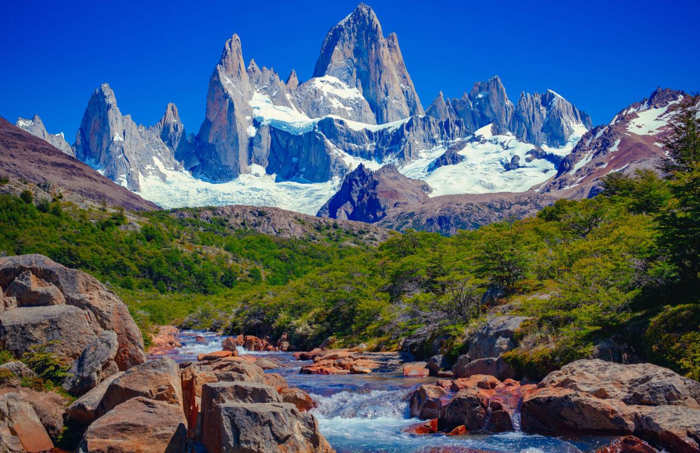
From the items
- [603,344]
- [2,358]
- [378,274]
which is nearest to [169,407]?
[2,358]

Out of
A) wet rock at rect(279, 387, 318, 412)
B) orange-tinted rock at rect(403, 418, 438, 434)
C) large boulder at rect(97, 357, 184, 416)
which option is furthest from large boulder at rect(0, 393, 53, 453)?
orange-tinted rock at rect(403, 418, 438, 434)

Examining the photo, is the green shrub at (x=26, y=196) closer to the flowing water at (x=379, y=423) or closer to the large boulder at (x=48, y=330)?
the flowing water at (x=379, y=423)

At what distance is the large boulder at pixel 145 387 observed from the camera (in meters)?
13.7

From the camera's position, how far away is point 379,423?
18.9 meters

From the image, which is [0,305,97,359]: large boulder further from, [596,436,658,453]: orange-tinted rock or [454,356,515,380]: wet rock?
[596,436,658,453]: orange-tinted rock

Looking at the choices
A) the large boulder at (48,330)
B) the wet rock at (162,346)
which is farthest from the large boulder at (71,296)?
the wet rock at (162,346)

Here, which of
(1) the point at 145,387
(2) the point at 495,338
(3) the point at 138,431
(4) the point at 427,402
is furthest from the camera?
(2) the point at 495,338

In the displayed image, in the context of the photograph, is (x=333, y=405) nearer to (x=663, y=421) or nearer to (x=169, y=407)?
(x=169, y=407)

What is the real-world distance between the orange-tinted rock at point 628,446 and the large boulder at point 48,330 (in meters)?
15.8

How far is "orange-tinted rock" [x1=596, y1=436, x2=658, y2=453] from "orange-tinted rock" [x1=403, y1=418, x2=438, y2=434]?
5010 millimetres

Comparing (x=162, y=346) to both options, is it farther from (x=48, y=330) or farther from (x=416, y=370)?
(x=48, y=330)

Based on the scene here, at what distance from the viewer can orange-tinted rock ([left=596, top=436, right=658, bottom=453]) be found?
1316 centimetres

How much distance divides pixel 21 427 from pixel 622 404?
50.9ft

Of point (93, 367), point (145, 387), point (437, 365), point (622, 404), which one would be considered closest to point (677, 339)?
point (622, 404)
